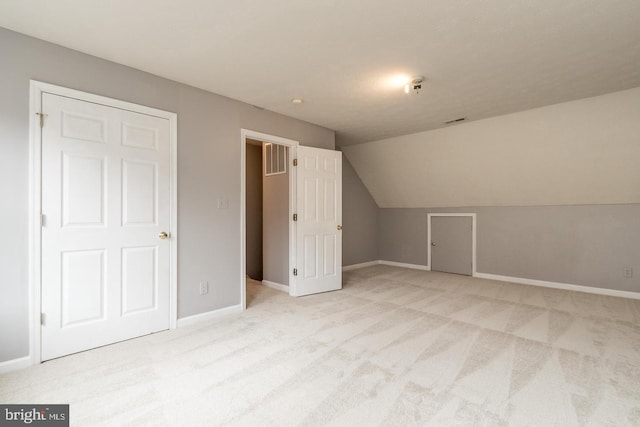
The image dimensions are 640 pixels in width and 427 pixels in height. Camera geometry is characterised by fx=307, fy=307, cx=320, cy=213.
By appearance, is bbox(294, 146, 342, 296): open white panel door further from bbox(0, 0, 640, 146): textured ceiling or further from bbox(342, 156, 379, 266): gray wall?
bbox(342, 156, 379, 266): gray wall

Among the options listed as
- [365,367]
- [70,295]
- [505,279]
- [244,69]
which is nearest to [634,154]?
[505,279]

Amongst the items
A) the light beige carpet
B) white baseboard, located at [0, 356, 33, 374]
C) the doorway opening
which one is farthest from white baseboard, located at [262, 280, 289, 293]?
white baseboard, located at [0, 356, 33, 374]

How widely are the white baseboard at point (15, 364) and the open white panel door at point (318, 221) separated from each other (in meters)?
2.67

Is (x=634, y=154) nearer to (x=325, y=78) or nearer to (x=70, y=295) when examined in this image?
(x=325, y=78)

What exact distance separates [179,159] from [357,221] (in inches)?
163

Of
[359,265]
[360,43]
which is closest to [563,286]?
[359,265]

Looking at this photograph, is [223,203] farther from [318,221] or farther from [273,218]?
[318,221]

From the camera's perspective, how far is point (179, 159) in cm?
314

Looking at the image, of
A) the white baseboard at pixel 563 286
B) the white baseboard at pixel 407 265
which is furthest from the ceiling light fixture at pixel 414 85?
the white baseboard at pixel 407 265

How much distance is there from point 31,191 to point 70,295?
2.85 ft

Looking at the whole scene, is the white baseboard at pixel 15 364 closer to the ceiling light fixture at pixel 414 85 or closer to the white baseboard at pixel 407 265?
the ceiling light fixture at pixel 414 85

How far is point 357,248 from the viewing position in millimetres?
6520

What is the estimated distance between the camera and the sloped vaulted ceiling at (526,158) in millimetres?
3709

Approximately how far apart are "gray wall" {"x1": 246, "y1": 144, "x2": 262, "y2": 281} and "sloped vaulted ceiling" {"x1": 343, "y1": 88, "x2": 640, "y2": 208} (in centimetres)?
183
